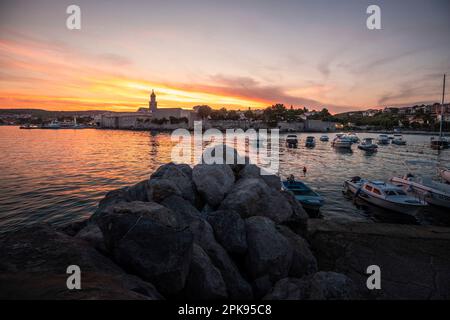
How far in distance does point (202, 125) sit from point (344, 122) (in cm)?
11728

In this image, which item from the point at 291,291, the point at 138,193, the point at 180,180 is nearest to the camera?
the point at 291,291

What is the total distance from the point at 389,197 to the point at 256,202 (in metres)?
13.6

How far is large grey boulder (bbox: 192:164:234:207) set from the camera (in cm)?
952

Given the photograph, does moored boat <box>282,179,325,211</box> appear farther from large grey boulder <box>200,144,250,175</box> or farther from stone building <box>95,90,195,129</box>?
stone building <box>95,90,195,129</box>

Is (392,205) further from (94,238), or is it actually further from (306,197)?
(94,238)

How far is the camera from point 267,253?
6637 mm

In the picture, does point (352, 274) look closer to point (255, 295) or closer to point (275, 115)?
point (255, 295)

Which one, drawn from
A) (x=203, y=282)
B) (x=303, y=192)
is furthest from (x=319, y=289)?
(x=303, y=192)

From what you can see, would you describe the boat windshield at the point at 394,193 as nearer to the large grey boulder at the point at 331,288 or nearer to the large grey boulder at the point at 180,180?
the large grey boulder at the point at 180,180

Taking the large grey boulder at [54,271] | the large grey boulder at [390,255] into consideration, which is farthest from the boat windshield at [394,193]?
the large grey boulder at [54,271]

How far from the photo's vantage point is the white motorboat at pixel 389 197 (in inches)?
654

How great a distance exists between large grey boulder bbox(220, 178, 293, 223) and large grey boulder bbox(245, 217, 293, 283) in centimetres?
146
